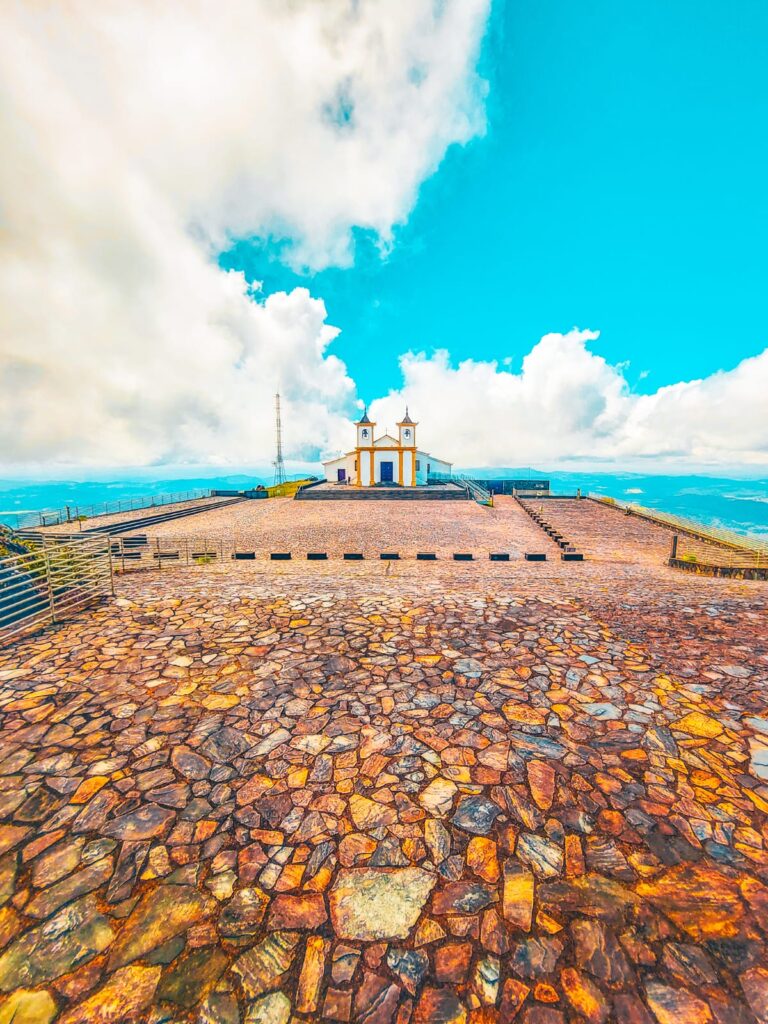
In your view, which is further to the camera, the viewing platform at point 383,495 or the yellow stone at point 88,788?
the viewing platform at point 383,495

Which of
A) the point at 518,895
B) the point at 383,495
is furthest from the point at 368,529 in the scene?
the point at 518,895

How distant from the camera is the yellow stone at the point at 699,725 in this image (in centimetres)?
395

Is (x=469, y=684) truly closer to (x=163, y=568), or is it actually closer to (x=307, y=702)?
(x=307, y=702)

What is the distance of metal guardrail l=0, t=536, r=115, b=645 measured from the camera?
6324 millimetres

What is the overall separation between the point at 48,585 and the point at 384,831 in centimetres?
665

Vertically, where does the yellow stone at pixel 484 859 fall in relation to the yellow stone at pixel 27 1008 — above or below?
below

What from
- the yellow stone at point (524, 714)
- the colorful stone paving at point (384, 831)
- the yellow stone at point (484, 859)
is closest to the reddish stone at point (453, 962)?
the colorful stone paving at point (384, 831)

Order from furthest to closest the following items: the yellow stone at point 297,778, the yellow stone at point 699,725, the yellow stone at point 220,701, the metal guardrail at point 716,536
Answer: the metal guardrail at point 716,536 < the yellow stone at point 220,701 < the yellow stone at point 699,725 < the yellow stone at point 297,778

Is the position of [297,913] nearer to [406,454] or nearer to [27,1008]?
[27,1008]

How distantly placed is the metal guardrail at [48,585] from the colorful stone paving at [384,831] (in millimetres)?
785

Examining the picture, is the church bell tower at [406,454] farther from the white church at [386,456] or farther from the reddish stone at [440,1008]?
the reddish stone at [440,1008]

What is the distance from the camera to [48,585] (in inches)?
260

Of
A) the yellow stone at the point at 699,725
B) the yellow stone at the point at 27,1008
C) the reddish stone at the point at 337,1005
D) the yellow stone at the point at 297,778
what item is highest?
the yellow stone at the point at 27,1008

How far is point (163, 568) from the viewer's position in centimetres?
1193
